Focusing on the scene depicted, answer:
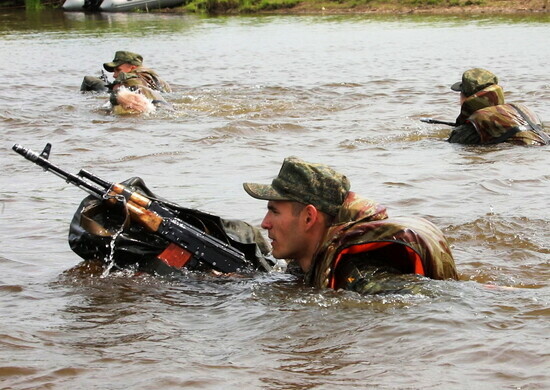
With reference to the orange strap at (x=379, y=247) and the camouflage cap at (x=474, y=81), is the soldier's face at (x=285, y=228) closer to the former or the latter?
the orange strap at (x=379, y=247)

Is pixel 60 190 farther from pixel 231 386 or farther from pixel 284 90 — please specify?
pixel 284 90

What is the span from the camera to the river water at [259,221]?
4.43 m

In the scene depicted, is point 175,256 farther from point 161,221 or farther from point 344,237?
point 344,237

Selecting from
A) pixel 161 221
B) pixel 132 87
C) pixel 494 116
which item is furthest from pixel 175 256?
pixel 132 87

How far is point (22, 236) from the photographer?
7.50 metres

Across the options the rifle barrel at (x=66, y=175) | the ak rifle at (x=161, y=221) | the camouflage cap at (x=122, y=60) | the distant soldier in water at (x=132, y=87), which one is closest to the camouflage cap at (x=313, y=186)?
the ak rifle at (x=161, y=221)

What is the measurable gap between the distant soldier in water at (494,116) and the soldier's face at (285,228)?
5857 millimetres

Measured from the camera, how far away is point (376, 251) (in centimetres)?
486

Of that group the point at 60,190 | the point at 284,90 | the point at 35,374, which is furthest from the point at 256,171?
the point at 284,90

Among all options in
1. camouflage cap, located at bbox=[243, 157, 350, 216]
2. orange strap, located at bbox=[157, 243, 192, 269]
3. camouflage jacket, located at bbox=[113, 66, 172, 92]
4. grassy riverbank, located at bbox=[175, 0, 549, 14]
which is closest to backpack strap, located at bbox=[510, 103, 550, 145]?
camouflage jacket, located at bbox=[113, 66, 172, 92]

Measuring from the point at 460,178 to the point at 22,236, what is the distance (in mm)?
4133

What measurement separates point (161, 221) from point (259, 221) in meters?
2.24

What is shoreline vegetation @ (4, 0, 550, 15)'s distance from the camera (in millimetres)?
34844

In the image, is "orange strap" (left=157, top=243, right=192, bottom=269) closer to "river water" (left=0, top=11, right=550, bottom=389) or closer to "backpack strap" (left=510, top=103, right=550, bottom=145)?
"river water" (left=0, top=11, right=550, bottom=389)
